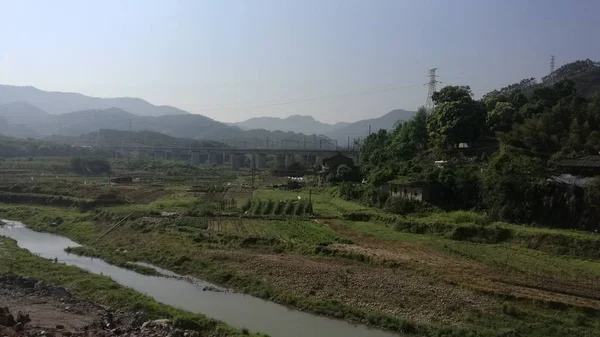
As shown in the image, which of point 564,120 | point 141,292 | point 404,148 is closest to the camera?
point 141,292

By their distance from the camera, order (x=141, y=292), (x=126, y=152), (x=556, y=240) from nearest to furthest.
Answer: (x=141, y=292) < (x=556, y=240) < (x=126, y=152)

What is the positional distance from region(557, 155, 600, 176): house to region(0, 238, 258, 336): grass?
18598 mm

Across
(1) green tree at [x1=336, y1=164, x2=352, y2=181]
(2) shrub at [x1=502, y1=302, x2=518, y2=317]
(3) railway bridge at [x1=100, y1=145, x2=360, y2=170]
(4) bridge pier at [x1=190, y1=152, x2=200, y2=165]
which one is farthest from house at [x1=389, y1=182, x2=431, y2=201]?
(4) bridge pier at [x1=190, y1=152, x2=200, y2=165]

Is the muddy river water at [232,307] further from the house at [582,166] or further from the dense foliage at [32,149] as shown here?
the dense foliage at [32,149]

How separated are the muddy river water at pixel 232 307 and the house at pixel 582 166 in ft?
50.9

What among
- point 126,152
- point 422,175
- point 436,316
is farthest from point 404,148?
point 126,152

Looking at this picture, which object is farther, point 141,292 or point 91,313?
point 141,292

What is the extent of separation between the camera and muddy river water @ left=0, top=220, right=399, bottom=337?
12969 millimetres

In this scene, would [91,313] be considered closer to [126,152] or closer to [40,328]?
[40,328]

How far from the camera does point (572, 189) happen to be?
20.9 metres

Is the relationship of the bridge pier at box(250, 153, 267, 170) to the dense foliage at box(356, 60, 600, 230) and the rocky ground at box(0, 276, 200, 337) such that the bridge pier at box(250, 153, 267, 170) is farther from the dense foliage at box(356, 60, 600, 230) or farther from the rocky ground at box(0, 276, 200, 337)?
the rocky ground at box(0, 276, 200, 337)

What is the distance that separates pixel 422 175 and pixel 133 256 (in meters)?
15.5

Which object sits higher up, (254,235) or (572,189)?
(572,189)

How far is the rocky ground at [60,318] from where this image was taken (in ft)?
37.7
